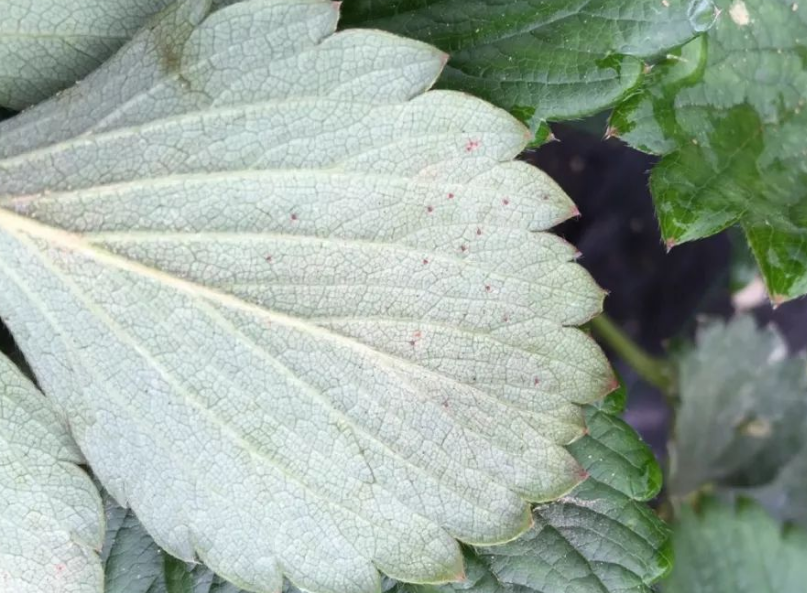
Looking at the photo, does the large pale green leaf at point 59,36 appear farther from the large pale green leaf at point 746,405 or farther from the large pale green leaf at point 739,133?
the large pale green leaf at point 746,405

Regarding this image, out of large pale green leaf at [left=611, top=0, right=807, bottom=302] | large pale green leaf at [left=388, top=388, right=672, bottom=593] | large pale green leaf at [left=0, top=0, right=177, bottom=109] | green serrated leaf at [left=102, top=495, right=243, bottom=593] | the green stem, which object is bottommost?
the green stem

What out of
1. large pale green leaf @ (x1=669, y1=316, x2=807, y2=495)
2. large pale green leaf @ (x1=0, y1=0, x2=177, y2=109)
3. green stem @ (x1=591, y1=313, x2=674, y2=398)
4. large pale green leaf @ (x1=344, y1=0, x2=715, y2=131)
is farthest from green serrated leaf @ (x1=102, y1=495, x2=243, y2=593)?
large pale green leaf @ (x1=669, y1=316, x2=807, y2=495)

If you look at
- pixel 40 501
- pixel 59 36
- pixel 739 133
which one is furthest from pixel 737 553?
pixel 59 36

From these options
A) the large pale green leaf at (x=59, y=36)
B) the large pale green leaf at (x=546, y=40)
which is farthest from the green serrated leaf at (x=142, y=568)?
the large pale green leaf at (x=546, y=40)

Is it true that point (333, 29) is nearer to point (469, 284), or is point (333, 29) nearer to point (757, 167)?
point (469, 284)

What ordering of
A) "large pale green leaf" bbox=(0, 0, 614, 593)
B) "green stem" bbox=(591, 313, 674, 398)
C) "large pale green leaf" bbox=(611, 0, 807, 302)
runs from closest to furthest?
"large pale green leaf" bbox=(0, 0, 614, 593) → "large pale green leaf" bbox=(611, 0, 807, 302) → "green stem" bbox=(591, 313, 674, 398)

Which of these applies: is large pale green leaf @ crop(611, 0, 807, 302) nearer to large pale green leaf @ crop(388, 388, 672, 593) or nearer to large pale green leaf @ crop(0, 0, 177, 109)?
large pale green leaf @ crop(388, 388, 672, 593)
